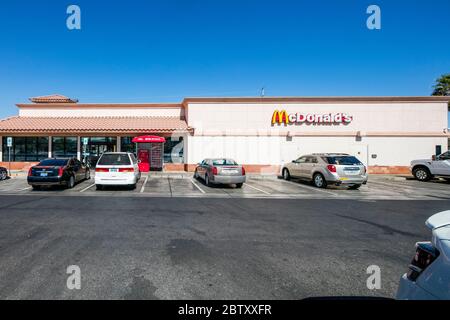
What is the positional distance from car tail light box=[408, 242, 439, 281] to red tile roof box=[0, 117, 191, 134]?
1957 centimetres

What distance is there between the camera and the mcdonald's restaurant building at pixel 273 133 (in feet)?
69.7

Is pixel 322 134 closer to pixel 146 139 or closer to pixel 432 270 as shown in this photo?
pixel 146 139

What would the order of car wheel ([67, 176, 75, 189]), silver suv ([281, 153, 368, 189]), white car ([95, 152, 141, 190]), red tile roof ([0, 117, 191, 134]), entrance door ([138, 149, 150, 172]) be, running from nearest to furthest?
white car ([95, 152, 141, 190]) → car wheel ([67, 176, 75, 189]) → silver suv ([281, 153, 368, 189]) → red tile roof ([0, 117, 191, 134]) → entrance door ([138, 149, 150, 172])

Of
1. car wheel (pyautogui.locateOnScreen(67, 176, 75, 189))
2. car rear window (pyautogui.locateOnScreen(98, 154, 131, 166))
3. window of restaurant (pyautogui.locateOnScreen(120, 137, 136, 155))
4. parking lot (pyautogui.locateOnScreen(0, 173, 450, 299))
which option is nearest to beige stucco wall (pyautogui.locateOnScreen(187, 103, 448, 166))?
window of restaurant (pyautogui.locateOnScreen(120, 137, 136, 155))

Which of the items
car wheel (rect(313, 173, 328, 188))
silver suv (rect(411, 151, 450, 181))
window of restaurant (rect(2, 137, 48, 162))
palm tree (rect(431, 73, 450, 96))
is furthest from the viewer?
palm tree (rect(431, 73, 450, 96))

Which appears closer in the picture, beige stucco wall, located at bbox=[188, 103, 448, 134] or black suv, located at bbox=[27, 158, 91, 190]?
black suv, located at bbox=[27, 158, 91, 190]

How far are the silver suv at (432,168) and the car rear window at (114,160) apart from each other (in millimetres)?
18657

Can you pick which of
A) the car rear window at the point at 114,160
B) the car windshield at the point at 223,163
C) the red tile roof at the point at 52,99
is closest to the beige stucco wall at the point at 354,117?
the car windshield at the point at 223,163

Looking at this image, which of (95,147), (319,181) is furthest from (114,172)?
(95,147)

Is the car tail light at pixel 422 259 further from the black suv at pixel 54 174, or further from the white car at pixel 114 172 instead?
the black suv at pixel 54 174

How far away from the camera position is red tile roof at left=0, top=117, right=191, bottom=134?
2070cm

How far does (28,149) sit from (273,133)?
20784 mm

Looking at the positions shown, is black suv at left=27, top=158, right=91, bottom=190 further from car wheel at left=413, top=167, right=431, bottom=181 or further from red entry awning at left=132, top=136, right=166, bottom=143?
car wheel at left=413, top=167, right=431, bottom=181
